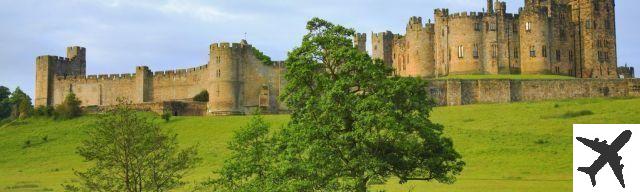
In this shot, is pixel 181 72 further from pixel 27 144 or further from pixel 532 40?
pixel 532 40

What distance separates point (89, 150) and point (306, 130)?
970cm

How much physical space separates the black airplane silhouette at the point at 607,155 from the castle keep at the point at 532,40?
73.0 m

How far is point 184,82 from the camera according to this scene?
114750 millimetres

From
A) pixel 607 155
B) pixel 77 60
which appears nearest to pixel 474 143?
pixel 607 155

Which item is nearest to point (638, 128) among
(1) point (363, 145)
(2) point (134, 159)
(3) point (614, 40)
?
(1) point (363, 145)

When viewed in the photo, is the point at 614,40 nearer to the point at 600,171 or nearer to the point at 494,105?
the point at 494,105

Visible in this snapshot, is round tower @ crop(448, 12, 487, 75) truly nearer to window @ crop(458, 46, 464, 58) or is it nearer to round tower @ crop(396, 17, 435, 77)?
window @ crop(458, 46, 464, 58)

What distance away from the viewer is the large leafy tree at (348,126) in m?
33.8

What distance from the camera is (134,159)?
37750 millimetres

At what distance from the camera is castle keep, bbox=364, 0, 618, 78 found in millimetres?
107125

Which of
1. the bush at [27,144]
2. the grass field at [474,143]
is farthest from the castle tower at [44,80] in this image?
the bush at [27,144]

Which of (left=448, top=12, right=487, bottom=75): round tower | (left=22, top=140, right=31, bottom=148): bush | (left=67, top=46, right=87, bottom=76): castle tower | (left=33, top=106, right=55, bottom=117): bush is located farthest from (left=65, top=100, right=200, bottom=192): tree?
(left=67, top=46, right=87, bottom=76): castle tower

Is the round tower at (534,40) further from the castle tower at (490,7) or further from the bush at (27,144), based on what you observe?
the bush at (27,144)

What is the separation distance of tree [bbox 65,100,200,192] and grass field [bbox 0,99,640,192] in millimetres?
9557
